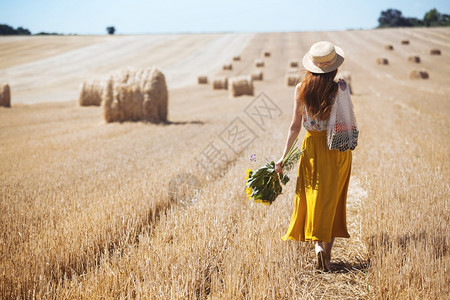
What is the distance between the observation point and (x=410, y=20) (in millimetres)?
81375

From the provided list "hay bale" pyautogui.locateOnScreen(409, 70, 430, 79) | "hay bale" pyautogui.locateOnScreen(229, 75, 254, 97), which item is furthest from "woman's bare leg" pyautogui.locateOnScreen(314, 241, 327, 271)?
"hay bale" pyautogui.locateOnScreen(409, 70, 430, 79)

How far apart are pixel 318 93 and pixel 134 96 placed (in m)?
8.72

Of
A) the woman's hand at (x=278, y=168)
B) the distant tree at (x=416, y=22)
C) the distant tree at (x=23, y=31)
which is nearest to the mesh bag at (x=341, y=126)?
the woman's hand at (x=278, y=168)

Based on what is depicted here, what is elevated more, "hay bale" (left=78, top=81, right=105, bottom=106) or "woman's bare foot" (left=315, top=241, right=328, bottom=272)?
"hay bale" (left=78, top=81, right=105, bottom=106)

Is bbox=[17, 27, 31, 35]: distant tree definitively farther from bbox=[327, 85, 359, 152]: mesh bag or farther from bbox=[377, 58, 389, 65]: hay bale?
bbox=[327, 85, 359, 152]: mesh bag

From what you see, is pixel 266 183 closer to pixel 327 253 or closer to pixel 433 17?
pixel 327 253

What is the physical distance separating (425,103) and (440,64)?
20.5m

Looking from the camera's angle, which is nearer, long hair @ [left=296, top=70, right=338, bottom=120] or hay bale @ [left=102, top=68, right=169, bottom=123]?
long hair @ [left=296, top=70, right=338, bottom=120]

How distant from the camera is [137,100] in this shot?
10844 millimetres

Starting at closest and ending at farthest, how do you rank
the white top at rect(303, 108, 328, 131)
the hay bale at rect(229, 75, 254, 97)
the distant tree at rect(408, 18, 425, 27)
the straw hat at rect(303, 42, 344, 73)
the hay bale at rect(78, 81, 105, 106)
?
1. the straw hat at rect(303, 42, 344, 73)
2. the white top at rect(303, 108, 328, 131)
3. the hay bale at rect(78, 81, 105, 106)
4. the hay bale at rect(229, 75, 254, 97)
5. the distant tree at rect(408, 18, 425, 27)

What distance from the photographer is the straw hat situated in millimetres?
2881

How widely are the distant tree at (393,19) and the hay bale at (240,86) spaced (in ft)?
252

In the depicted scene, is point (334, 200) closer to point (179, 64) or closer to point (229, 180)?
point (229, 180)

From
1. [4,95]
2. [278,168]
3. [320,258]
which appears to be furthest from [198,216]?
[4,95]
